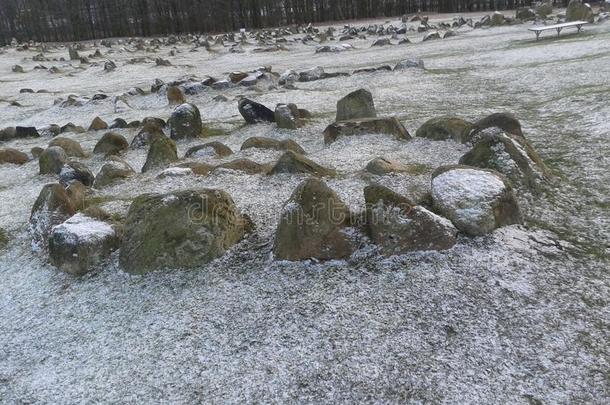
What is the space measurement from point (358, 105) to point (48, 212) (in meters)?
A: 4.25

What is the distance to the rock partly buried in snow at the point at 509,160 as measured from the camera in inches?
163

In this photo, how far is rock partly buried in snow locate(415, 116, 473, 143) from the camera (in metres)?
5.51

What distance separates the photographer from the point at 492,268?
3201 millimetres

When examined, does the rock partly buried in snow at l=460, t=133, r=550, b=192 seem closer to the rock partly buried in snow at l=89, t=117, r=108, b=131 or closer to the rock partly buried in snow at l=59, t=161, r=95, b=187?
the rock partly buried in snow at l=59, t=161, r=95, b=187

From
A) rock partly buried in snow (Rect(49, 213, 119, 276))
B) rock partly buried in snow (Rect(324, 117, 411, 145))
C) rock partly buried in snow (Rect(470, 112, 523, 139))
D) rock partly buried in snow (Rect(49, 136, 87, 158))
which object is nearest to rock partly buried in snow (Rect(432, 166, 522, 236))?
rock partly buried in snow (Rect(470, 112, 523, 139))

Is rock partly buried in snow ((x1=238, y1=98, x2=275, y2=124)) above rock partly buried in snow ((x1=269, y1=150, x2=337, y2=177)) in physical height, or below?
above

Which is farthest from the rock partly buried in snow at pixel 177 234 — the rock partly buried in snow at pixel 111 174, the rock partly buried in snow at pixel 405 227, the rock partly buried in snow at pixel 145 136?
the rock partly buried in snow at pixel 145 136

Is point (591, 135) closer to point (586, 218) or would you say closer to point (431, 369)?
point (586, 218)

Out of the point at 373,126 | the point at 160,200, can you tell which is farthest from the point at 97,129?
the point at 160,200

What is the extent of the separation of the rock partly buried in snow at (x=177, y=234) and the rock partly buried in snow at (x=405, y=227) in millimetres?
1139

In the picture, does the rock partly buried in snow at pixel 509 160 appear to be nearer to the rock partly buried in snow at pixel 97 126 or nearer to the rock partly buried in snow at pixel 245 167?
the rock partly buried in snow at pixel 245 167

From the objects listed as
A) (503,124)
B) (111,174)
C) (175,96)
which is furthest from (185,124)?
(503,124)

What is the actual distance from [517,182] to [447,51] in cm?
1161

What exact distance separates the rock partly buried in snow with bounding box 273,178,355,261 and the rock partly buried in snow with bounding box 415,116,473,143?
258cm
